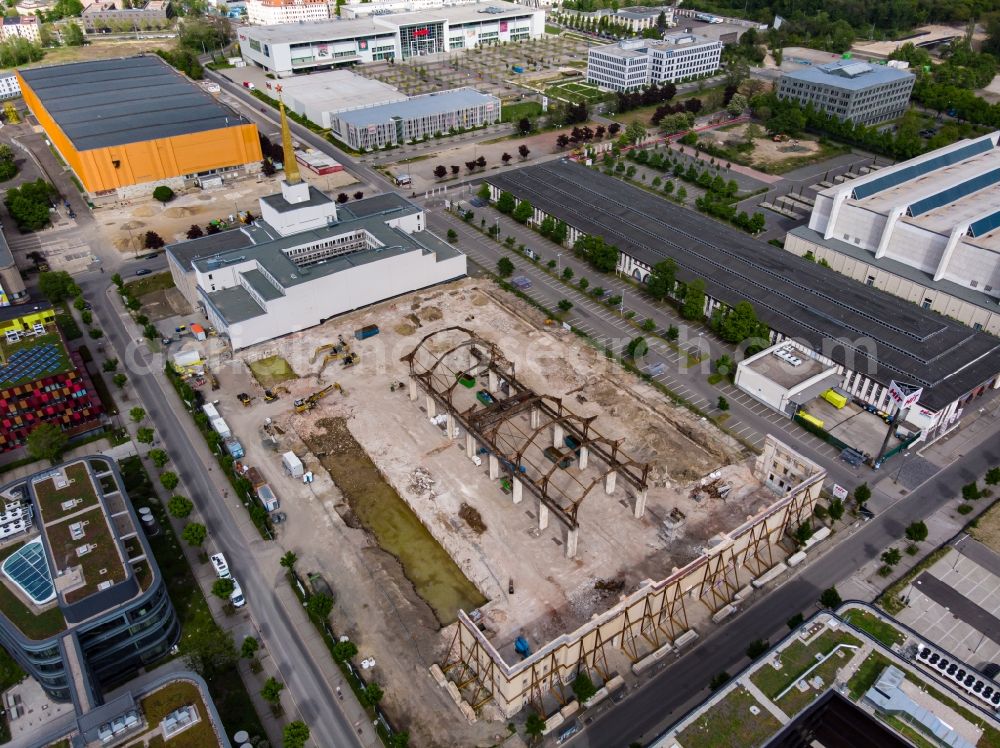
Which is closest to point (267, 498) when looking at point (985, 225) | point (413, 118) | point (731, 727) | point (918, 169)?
point (731, 727)

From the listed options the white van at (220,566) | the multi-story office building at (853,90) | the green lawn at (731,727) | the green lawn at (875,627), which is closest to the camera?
the green lawn at (731,727)

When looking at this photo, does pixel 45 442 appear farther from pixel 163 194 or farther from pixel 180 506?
pixel 163 194

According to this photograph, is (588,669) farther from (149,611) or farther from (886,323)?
(886,323)

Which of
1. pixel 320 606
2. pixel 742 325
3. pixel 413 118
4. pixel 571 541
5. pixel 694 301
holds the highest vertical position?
pixel 413 118

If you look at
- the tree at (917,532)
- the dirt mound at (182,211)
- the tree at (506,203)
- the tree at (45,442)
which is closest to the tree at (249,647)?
the tree at (45,442)

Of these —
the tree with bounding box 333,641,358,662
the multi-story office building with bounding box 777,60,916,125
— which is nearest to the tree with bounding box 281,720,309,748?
the tree with bounding box 333,641,358,662

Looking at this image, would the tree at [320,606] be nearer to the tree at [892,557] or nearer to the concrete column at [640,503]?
the concrete column at [640,503]

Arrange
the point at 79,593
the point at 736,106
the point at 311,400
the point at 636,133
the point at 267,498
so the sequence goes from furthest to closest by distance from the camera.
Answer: the point at 736,106 < the point at 636,133 < the point at 311,400 < the point at 267,498 < the point at 79,593
